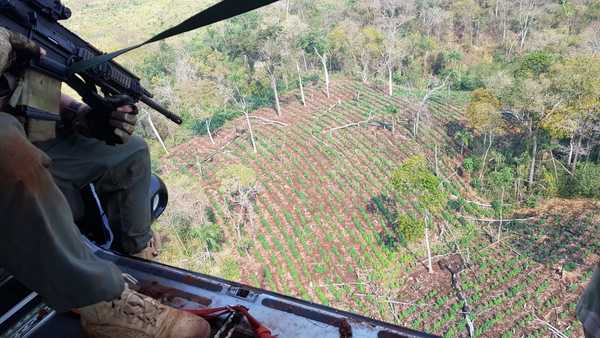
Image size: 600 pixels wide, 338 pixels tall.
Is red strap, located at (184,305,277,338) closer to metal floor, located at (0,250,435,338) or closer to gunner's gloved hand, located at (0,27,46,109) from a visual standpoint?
metal floor, located at (0,250,435,338)

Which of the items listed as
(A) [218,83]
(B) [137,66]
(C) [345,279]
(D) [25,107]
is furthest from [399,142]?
(D) [25,107]

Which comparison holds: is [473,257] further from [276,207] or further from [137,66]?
[137,66]

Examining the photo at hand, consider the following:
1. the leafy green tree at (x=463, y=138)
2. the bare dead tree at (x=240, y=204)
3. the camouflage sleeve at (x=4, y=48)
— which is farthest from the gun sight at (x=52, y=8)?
the leafy green tree at (x=463, y=138)

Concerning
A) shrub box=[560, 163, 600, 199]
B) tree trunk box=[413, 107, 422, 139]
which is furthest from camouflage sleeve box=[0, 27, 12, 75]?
tree trunk box=[413, 107, 422, 139]

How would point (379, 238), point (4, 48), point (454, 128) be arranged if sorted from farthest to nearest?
point (454, 128) < point (379, 238) < point (4, 48)

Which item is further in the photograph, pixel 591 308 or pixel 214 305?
pixel 214 305

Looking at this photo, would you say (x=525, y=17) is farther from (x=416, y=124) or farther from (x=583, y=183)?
(x=583, y=183)

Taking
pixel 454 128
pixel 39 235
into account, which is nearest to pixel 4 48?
pixel 39 235
